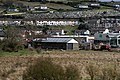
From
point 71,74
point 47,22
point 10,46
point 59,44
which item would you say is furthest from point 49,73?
point 47,22

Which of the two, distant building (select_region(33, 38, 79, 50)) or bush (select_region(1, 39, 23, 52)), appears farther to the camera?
distant building (select_region(33, 38, 79, 50))

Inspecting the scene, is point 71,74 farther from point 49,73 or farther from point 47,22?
point 47,22

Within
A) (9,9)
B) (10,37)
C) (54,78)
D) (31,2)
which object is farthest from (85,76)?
(31,2)

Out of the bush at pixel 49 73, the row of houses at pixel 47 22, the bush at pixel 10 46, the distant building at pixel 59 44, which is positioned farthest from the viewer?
the row of houses at pixel 47 22

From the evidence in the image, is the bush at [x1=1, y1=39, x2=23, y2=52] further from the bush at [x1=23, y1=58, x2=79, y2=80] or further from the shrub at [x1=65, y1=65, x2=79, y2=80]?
the shrub at [x1=65, y1=65, x2=79, y2=80]

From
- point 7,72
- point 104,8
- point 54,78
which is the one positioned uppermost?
point 54,78

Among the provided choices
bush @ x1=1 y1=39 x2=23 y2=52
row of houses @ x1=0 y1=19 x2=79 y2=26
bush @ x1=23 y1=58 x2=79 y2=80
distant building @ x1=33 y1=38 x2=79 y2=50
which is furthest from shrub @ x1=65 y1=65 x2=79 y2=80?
row of houses @ x1=0 y1=19 x2=79 y2=26

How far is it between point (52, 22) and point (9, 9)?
18525 mm

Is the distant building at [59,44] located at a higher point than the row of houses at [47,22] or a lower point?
higher

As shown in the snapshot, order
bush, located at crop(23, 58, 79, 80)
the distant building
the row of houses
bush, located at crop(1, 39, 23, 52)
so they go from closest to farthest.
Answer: bush, located at crop(23, 58, 79, 80), bush, located at crop(1, 39, 23, 52), the distant building, the row of houses

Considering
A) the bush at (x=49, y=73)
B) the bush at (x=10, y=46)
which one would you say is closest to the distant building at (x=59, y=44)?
the bush at (x=10, y=46)

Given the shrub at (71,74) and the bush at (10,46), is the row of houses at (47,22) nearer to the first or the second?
the bush at (10,46)

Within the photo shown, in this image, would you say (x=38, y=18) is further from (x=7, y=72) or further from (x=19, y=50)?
(x=7, y=72)

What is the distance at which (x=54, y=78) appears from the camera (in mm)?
15547
